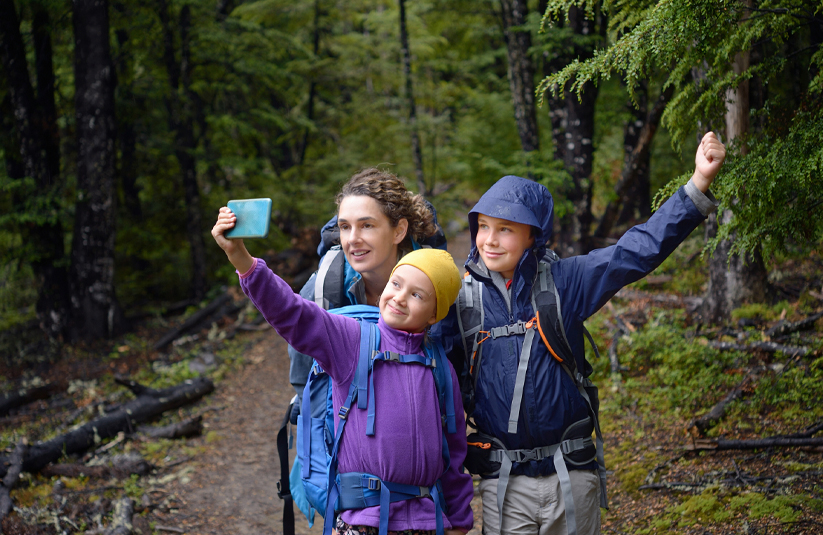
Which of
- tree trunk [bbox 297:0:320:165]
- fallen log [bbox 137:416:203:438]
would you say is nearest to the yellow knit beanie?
fallen log [bbox 137:416:203:438]

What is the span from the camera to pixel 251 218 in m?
2.11

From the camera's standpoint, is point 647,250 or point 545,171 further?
point 545,171

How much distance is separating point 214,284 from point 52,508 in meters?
9.00

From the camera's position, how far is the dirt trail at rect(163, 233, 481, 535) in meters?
4.89

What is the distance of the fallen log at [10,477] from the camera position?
472 centimetres

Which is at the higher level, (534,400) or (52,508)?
(534,400)

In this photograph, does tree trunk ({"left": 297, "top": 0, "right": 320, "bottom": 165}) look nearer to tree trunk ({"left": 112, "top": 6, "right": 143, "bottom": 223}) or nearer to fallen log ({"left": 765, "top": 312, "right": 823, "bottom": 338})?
tree trunk ({"left": 112, "top": 6, "right": 143, "bottom": 223})

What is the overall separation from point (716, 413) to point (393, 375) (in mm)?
3710

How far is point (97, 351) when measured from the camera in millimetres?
9656

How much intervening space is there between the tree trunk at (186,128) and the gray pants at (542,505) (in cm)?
1102

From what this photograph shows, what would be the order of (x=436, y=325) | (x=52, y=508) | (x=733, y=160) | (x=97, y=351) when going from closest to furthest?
(x=436, y=325) → (x=733, y=160) → (x=52, y=508) → (x=97, y=351)

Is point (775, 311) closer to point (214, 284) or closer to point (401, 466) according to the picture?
point (401, 466)

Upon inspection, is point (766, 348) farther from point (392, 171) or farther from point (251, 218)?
point (251, 218)

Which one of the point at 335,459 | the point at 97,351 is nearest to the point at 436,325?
the point at 335,459
